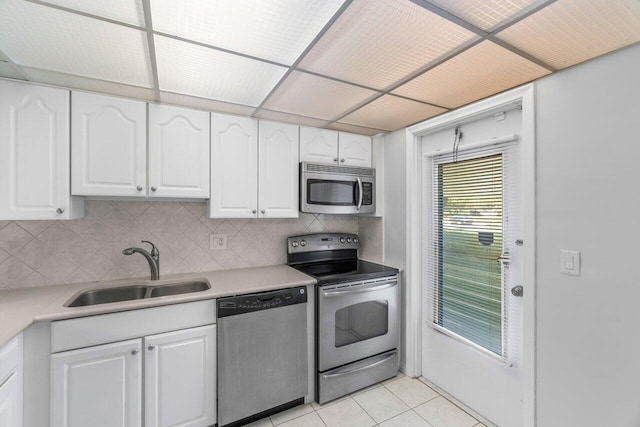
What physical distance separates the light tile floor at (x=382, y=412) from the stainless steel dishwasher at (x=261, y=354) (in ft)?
0.36

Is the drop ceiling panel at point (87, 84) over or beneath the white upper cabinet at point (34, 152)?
over

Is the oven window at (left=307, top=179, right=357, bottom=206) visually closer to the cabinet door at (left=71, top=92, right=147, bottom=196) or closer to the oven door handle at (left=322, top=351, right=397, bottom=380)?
the cabinet door at (left=71, top=92, right=147, bottom=196)

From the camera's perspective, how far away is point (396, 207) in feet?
8.30

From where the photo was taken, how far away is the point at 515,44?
1231 millimetres

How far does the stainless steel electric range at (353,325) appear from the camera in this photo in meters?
2.07

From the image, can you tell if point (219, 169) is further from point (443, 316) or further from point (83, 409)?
point (443, 316)

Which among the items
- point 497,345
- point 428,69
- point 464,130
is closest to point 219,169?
point 428,69

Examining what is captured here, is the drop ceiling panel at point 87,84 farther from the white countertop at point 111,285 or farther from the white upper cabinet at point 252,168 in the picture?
the white countertop at point 111,285

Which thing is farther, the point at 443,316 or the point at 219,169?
the point at 443,316

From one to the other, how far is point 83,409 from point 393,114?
2636mm

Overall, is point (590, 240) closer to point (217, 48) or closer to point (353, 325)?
point (353, 325)

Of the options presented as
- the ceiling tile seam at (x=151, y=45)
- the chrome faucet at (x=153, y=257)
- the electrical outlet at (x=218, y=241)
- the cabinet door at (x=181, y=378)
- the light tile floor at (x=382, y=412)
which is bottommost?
the light tile floor at (x=382, y=412)

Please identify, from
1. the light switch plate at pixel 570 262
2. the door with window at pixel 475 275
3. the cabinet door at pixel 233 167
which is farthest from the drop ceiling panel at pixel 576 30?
the cabinet door at pixel 233 167

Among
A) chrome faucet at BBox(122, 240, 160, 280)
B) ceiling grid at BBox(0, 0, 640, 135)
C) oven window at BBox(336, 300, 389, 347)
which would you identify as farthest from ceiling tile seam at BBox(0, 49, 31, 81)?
oven window at BBox(336, 300, 389, 347)
